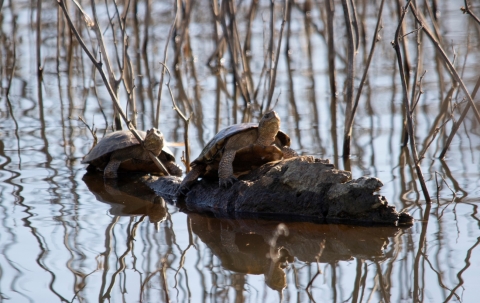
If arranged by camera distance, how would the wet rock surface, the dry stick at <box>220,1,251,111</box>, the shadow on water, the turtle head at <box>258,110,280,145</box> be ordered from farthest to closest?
the dry stick at <box>220,1,251,111</box>
the turtle head at <box>258,110,280,145</box>
the wet rock surface
the shadow on water

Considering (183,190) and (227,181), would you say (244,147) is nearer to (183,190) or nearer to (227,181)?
(227,181)

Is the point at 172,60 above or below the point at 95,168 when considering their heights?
above

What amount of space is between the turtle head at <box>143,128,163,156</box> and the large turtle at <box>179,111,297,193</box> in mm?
593

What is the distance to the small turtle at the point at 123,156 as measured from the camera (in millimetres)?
5047

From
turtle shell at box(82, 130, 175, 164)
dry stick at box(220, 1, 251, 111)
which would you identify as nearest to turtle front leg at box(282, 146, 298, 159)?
turtle shell at box(82, 130, 175, 164)

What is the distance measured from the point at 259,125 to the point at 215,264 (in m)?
1.23

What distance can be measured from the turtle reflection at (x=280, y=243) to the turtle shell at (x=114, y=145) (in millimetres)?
1379

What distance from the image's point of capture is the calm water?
290 cm

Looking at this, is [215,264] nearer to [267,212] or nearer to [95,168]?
[267,212]

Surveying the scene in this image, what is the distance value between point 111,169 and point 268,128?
62.4 inches

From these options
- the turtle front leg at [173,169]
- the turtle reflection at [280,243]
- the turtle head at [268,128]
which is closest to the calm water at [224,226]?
the turtle reflection at [280,243]

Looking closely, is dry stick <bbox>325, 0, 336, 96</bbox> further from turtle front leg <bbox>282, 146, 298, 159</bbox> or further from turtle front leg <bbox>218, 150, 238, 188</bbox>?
turtle front leg <bbox>218, 150, 238, 188</bbox>

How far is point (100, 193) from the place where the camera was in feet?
15.3

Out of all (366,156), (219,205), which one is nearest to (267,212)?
(219,205)
